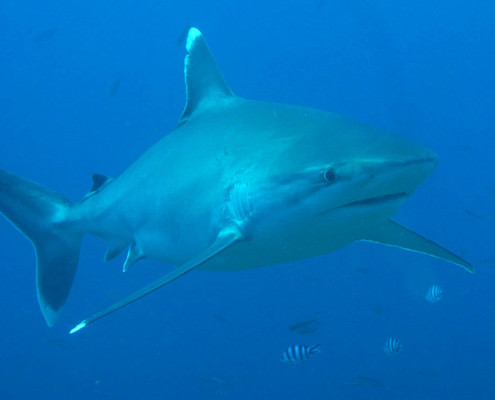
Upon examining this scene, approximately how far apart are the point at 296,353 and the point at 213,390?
7.43 m

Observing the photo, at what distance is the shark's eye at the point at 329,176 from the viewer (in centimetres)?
248

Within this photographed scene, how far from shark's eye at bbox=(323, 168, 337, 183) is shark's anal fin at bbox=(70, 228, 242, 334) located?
0.73 metres

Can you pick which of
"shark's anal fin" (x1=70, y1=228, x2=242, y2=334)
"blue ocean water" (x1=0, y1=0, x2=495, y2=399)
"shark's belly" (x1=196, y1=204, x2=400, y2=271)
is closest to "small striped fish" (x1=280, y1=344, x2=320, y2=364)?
"blue ocean water" (x1=0, y1=0, x2=495, y2=399)

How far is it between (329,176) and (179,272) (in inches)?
39.5

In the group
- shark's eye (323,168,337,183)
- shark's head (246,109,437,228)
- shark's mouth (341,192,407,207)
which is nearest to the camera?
shark's head (246,109,437,228)

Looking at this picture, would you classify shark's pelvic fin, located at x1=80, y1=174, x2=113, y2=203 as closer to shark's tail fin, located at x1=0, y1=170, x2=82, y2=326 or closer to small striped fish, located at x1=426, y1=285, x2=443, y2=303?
shark's tail fin, located at x1=0, y1=170, x2=82, y2=326

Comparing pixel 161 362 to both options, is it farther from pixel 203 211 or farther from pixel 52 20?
pixel 52 20

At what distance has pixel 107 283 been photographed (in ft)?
66.7

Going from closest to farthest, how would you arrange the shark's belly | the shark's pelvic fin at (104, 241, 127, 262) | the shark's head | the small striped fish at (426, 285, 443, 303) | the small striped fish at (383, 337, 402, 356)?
the shark's head
the shark's belly
the shark's pelvic fin at (104, 241, 127, 262)
the small striped fish at (383, 337, 402, 356)
the small striped fish at (426, 285, 443, 303)

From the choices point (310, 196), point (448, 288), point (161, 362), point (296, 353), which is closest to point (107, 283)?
point (161, 362)

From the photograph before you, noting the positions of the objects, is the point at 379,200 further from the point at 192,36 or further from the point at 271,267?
the point at 271,267

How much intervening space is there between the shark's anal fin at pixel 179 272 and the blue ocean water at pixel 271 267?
6.95 meters

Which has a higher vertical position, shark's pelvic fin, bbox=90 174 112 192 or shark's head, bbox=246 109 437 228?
shark's head, bbox=246 109 437 228

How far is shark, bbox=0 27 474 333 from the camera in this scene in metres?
2.56
